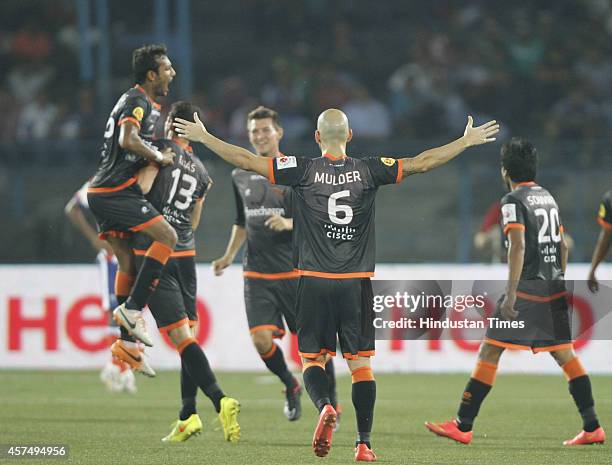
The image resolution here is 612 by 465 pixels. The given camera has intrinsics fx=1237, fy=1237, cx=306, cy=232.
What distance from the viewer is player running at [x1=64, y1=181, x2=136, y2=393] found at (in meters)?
12.4

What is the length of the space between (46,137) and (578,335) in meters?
10.1

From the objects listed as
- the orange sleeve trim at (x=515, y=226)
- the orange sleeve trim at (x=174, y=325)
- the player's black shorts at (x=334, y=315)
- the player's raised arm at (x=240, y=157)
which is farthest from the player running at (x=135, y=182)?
the orange sleeve trim at (x=515, y=226)

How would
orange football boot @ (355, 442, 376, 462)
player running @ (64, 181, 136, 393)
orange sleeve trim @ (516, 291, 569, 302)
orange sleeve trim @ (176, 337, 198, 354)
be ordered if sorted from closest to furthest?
orange football boot @ (355, 442, 376, 462) < orange sleeve trim @ (516, 291, 569, 302) < orange sleeve trim @ (176, 337, 198, 354) < player running @ (64, 181, 136, 393)

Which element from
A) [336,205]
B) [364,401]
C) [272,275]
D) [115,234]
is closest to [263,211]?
[272,275]

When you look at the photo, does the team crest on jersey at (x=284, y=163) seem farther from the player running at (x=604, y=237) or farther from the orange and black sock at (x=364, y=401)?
the player running at (x=604, y=237)

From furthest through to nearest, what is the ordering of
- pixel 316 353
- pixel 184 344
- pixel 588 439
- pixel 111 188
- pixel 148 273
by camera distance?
pixel 184 344
pixel 111 188
pixel 148 273
pixel 588 439
pixel 316 353

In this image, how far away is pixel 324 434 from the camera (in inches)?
274

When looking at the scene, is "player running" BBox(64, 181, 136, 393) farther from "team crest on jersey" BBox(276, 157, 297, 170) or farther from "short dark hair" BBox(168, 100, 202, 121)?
"team crest on jersey" BBox(276, 157, 297, 170)

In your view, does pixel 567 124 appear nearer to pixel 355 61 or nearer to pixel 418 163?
pixel 355 61

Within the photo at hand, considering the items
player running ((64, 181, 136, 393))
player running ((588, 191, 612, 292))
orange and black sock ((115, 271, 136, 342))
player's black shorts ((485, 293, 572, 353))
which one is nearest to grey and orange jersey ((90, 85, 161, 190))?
orange and black sock ((115, 271, 136, 342))

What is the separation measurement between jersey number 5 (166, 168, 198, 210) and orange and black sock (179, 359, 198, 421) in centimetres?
115

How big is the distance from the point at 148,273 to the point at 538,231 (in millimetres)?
2665

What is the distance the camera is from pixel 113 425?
960cm

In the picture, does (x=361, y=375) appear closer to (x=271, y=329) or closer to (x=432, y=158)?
(x=432, y=158)
